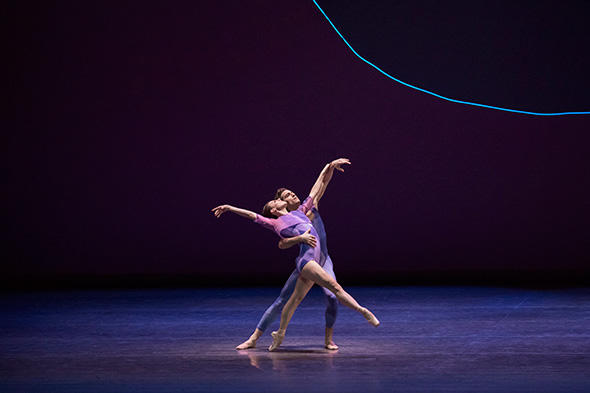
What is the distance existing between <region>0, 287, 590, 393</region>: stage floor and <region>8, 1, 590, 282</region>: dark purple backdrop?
869 mm

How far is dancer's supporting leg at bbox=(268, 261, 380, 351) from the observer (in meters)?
4.45

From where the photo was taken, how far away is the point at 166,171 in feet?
27.6

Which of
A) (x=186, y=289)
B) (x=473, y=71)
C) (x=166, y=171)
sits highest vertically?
(x=473, y=71)

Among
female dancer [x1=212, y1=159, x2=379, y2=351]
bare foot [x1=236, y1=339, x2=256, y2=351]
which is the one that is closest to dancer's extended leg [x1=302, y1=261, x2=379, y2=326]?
female dancer [x1=212, y1=159, x2=379, y2=351]

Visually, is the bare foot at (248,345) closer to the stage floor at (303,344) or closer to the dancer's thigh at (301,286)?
the stage floor at (303,344)

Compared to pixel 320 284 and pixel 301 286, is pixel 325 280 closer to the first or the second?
pixel 320 284

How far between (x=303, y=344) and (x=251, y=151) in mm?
3527

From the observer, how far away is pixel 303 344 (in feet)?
16.7

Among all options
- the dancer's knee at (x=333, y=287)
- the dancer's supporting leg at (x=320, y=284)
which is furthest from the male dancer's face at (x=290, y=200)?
the dancer's knee at (x=333, y=287)

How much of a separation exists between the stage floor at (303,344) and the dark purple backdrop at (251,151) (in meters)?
0.87

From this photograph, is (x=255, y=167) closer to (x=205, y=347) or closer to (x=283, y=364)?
(x=205, y=347)

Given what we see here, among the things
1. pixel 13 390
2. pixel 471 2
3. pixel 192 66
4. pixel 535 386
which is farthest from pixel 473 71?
pixel 13 390

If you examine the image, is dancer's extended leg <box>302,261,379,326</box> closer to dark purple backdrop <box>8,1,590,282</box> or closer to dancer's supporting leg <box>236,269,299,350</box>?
dancer's supporting leg <box>236,269,299,350</box>

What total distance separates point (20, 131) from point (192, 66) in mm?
1723
